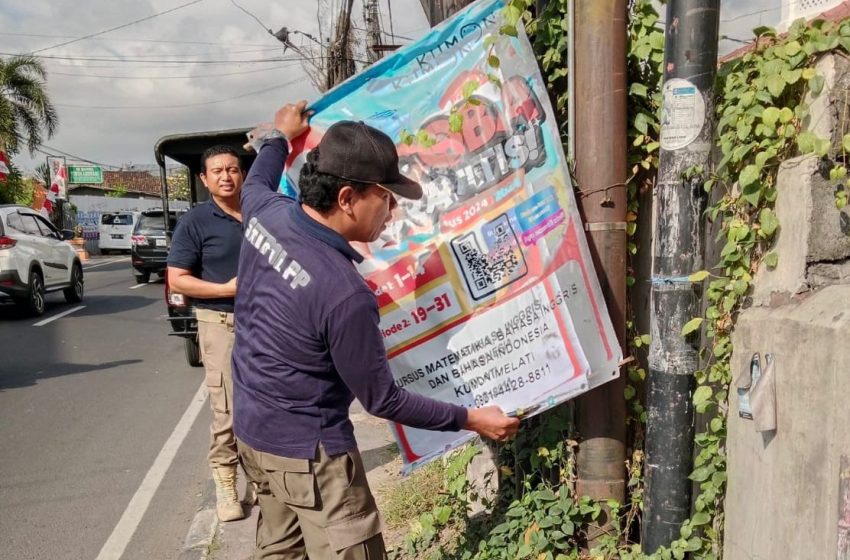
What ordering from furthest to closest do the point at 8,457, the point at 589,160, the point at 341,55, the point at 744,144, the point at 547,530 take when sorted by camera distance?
the point at 341,55
the point at 8,457
the point at 547,530
the point at 589,160
the point at 744,144

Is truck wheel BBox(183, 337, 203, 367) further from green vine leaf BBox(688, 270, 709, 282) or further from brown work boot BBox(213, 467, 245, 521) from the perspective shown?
green vine leaf BBox(688, 270, 709, 282)

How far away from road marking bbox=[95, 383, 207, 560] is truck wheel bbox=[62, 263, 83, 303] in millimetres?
8707

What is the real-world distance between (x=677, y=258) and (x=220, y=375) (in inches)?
104

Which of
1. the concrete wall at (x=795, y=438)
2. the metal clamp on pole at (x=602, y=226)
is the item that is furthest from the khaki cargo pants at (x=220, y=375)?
the concrete wall at (x=795, y=438)

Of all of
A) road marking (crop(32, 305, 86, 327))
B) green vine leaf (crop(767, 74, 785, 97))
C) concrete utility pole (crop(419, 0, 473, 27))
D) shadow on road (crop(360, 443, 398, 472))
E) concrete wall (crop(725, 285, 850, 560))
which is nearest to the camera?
concrete wall (crop(725, 285, 850, 560))

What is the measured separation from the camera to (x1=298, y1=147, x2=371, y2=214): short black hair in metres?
2.01

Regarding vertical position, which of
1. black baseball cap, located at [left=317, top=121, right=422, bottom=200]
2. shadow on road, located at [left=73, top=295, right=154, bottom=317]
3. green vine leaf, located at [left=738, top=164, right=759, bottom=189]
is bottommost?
shadow on road, located at [left=73, top=295, right=154, bottom=317]

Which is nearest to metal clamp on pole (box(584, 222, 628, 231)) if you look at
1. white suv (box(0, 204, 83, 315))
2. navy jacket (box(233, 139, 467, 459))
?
navy jacket (box(233, 139, 467, 459))

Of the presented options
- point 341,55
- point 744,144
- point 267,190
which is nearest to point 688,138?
point 744,144

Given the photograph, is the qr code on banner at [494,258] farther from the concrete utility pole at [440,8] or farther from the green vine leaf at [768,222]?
the concrete utility pole at [440,8]

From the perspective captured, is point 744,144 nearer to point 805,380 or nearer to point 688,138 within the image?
point 688,138

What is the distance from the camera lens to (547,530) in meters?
2.72

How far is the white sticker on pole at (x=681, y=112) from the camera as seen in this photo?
2.19m

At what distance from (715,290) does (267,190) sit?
1611 millimetres
